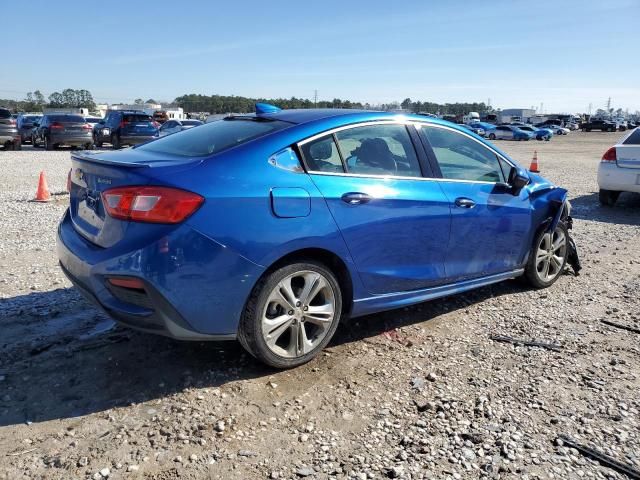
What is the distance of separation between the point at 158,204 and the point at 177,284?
45 cm

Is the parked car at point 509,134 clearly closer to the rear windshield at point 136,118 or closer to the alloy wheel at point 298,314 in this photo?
the rear windshield at point 136,118

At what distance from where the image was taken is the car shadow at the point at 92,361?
10.2ft

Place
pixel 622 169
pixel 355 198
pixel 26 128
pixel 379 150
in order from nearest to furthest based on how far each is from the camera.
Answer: pixel 355 198 < pixel 379 150 < pixel 622 169 < pixel 26 128

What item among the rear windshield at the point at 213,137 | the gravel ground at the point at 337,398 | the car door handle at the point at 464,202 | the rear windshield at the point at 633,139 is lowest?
the gravel ground at the point at 337,398

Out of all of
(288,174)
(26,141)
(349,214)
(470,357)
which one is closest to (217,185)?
(288,174)

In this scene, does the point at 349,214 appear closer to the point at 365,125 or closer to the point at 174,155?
the point at 365,125

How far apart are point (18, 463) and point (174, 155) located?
1.89m

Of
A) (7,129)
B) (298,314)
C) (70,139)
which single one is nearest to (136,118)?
(70,139)

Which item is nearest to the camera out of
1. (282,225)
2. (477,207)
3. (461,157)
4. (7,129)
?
(282,225)

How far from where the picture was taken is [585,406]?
3184 mm

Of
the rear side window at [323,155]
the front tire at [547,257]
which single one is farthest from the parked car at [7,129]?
the front tire at [547,257]

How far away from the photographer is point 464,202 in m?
4.19

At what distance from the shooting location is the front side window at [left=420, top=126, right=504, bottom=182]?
4.21 meters

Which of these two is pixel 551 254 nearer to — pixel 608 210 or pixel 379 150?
pixel 379 150
